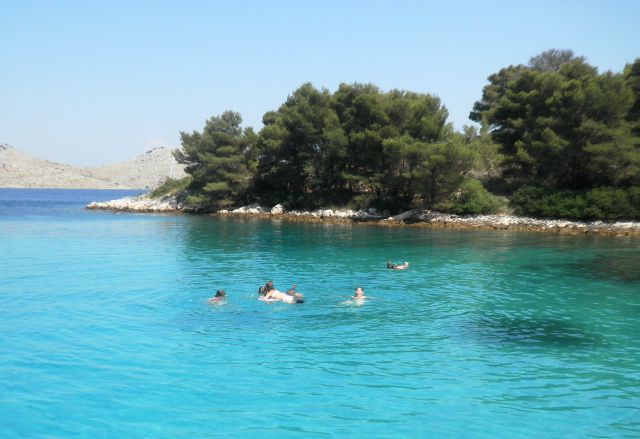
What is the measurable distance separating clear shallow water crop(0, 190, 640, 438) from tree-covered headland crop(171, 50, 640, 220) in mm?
21678

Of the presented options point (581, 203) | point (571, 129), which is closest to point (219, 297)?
point (581, 203)

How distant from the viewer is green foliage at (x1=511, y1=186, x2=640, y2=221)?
140 ft

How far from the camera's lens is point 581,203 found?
45.0m

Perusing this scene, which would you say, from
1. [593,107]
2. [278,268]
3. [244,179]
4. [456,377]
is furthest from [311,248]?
[244,179]

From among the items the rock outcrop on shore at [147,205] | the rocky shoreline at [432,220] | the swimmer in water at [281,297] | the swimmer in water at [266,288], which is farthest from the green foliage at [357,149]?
the swimmer in water at [281,297]

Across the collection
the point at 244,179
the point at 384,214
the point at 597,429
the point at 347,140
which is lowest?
the point at 597,429

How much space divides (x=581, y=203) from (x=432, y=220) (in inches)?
553

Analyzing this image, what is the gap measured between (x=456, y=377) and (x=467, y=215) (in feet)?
138

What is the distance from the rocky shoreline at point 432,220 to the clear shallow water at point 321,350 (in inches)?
632

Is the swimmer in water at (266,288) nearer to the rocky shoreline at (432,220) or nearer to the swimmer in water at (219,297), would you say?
the swimmer in water at (219,297)

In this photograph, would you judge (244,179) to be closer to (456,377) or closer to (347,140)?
(347,140)

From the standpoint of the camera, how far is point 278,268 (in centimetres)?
2603

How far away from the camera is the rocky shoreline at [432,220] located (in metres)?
42.4

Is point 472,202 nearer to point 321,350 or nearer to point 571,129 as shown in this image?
point 571,129
